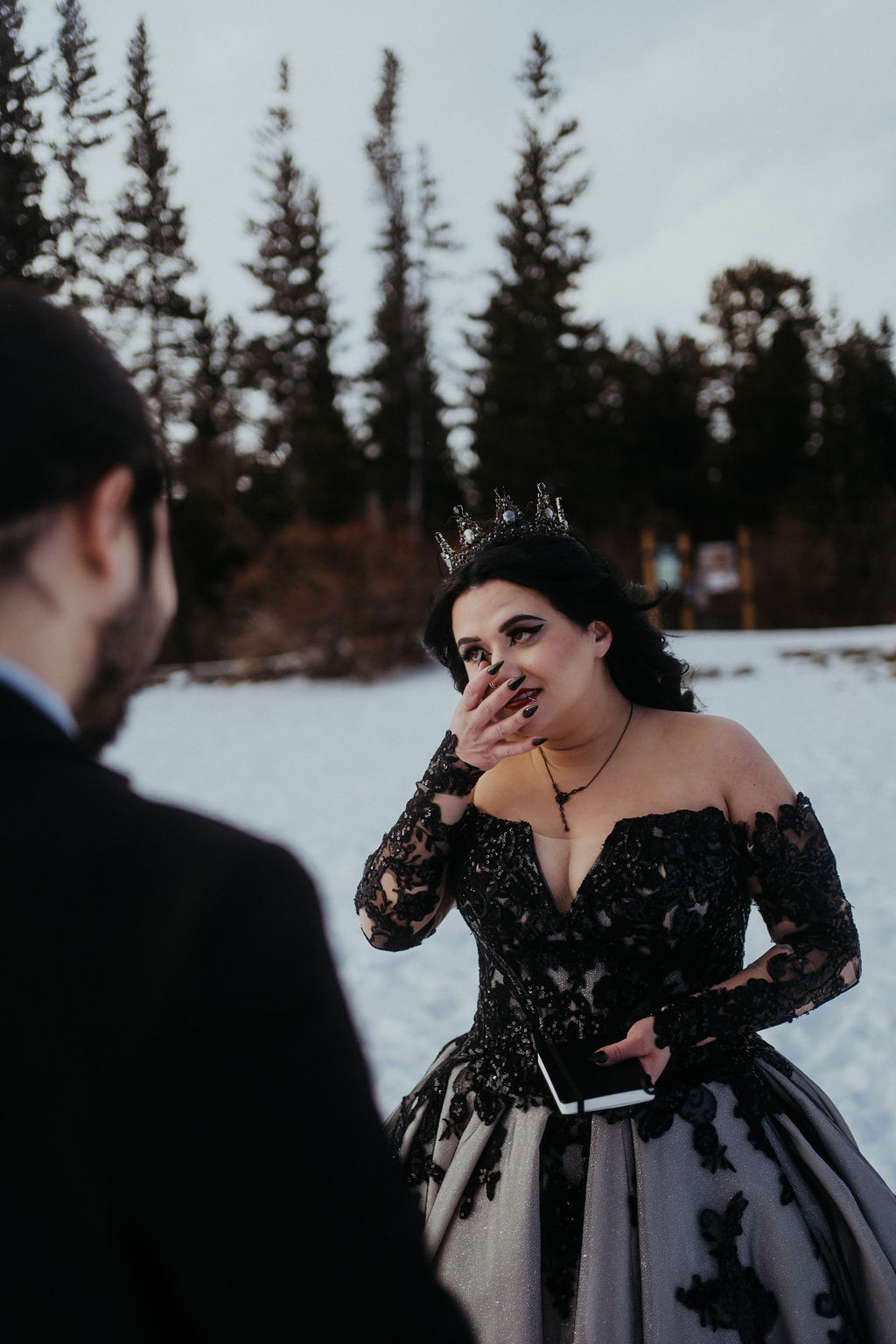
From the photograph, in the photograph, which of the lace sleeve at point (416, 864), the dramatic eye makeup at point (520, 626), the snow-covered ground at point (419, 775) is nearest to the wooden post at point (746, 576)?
the snow-covered ground at point (419, 775)

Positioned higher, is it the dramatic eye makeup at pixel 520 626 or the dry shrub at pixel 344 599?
the dry shrub at pixel 344 599

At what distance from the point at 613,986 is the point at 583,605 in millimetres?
771

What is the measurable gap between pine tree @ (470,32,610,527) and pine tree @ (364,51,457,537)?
112 cm

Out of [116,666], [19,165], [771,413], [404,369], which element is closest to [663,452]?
[771,413]

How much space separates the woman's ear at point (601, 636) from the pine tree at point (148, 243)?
1463mm

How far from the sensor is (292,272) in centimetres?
2047

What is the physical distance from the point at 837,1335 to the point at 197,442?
9.53 metres

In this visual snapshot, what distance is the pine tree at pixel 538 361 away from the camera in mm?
18609

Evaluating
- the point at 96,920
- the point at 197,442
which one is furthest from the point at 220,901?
the point at 197,442

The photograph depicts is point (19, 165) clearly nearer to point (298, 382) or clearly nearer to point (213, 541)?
point (213, 541)

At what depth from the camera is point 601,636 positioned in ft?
6.42

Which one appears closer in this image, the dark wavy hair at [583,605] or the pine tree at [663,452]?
the dark wavy hair at [583,605]

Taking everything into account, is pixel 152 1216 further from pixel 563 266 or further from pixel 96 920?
pixel 563 266

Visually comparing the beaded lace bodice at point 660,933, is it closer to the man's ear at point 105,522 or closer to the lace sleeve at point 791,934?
the lace sleeve at point 791,934
